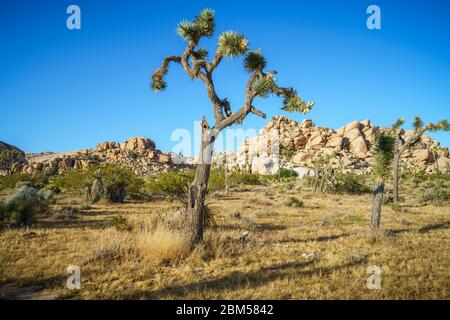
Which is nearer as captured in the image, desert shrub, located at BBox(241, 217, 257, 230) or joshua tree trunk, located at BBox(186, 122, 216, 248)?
joshua tree trunk, located at BBox(186, 122, 216, 248)

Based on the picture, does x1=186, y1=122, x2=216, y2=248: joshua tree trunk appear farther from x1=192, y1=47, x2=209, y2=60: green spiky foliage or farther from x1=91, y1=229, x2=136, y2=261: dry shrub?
x1=192, y1=47, x2=209, y2=60: green spiky foliage

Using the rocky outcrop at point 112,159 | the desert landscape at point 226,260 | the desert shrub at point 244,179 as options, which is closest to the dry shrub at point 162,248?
the desert landscape at point 226,260

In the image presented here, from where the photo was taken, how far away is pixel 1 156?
217 feet

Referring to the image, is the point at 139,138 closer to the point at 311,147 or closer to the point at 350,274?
the point at 311,147

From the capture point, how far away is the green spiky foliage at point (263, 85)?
7.52 meters

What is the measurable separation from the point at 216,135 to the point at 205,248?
278cm

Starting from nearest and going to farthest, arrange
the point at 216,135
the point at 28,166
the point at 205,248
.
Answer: the point at 205,248
the point at 216,135
the point at 28,166

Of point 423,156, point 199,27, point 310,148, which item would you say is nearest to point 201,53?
point 199,27

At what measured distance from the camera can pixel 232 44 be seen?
7453mm

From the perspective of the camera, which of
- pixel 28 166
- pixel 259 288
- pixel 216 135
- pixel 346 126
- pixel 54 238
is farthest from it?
pixel 346 126

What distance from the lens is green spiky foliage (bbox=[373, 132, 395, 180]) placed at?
1078 cm

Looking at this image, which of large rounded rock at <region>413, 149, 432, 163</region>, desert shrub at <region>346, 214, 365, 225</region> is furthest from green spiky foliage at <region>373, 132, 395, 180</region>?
large rounded rock at <region>413, 149, 432, 163</region>

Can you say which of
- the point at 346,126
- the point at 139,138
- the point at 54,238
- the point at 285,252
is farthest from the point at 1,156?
the point at 346,126
